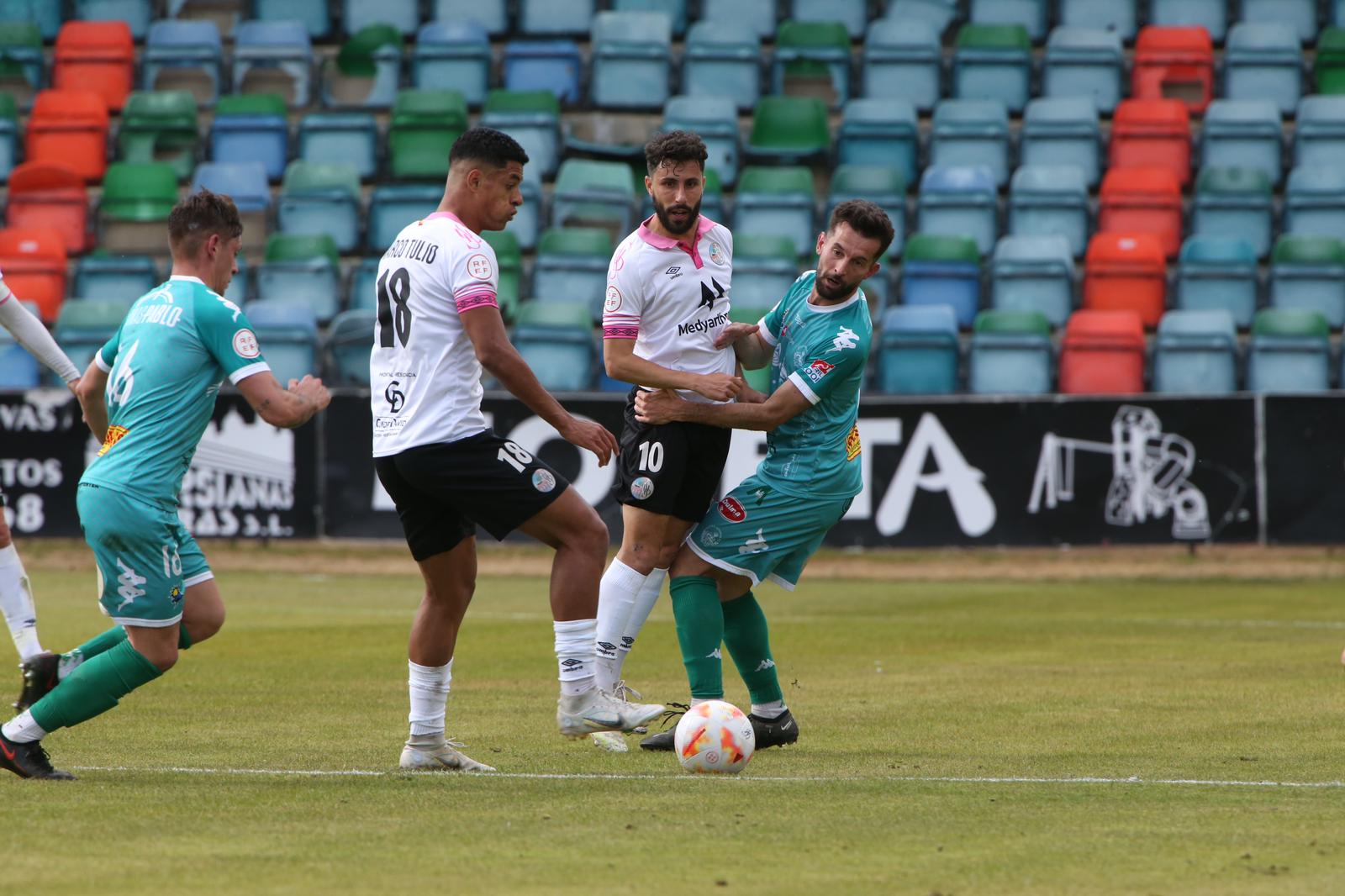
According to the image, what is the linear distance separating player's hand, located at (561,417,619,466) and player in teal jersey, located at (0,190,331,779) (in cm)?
95

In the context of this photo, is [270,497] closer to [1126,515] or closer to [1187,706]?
[1126,515]

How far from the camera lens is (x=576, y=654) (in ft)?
23.0

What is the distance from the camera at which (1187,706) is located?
28.4 ft

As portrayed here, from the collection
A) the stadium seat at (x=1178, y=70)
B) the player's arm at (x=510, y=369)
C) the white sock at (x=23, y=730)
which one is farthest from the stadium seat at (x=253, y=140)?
the white sock at (x=23, y=730)

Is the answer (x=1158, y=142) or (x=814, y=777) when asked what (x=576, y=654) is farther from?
(x=1158, y=142)

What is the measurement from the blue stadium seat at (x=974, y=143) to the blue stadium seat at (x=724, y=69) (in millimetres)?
2530

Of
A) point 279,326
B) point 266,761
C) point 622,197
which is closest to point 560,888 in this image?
point 266,761

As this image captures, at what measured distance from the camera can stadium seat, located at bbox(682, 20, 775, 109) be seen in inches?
896

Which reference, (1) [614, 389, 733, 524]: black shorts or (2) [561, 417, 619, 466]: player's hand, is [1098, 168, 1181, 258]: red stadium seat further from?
(2) [561, 417, 619, 466]: player's hand

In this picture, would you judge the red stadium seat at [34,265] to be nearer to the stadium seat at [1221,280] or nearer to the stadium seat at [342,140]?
the stadium seat at [342,140]

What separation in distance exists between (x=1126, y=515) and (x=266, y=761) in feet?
38.1

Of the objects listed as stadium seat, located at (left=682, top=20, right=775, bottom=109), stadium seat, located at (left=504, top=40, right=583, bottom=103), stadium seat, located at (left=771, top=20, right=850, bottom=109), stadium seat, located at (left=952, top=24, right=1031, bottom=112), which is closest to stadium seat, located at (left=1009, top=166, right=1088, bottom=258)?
stadium seat, located at (left=952, top=24, right=1031, bottom=112)

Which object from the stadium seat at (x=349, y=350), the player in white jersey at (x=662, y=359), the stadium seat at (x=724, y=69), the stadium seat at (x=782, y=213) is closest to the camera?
the player in white jersey at (x=662, y=359)

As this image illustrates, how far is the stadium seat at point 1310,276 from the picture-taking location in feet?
64.1
